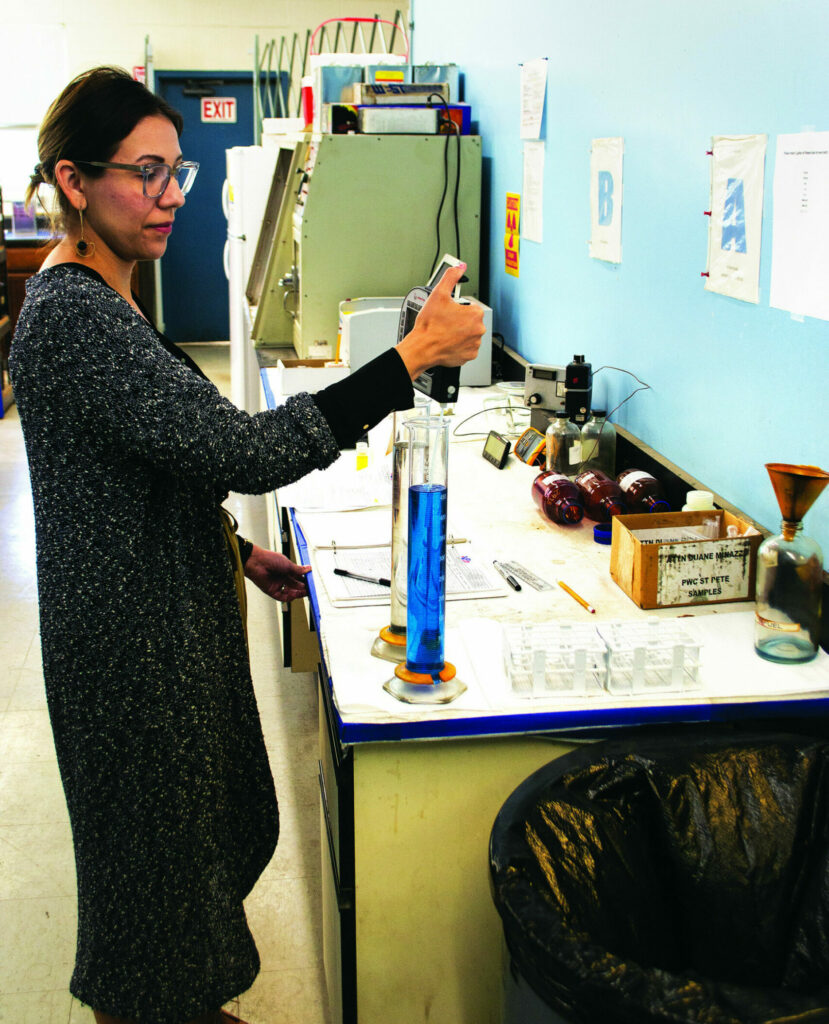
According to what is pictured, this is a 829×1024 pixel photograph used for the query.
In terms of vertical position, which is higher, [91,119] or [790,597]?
[91,119]

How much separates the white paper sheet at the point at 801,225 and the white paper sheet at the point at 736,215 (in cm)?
6

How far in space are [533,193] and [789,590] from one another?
192 cm

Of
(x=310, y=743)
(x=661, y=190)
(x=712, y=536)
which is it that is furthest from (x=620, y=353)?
(x=310, y=743)

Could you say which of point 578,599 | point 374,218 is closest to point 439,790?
point 578,599

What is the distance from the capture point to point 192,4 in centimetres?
784

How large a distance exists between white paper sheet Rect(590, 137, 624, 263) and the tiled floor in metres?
1.53

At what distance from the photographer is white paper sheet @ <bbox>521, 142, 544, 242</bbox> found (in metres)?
3.01

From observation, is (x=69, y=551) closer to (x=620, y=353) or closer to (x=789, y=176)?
(x=789, y=176)

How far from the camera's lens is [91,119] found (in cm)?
131

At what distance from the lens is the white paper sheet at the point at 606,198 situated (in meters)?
2.38

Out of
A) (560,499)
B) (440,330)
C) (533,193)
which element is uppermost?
(533,193)

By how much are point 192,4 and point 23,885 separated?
289 inches

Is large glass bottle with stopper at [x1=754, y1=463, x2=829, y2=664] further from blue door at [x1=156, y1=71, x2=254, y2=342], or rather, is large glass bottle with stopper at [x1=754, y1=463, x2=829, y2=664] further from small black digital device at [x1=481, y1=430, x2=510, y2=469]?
blue door at [x1=156, y1=71, x2=254, y2=342]

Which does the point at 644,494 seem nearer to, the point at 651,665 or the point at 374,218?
the point at 651,665
